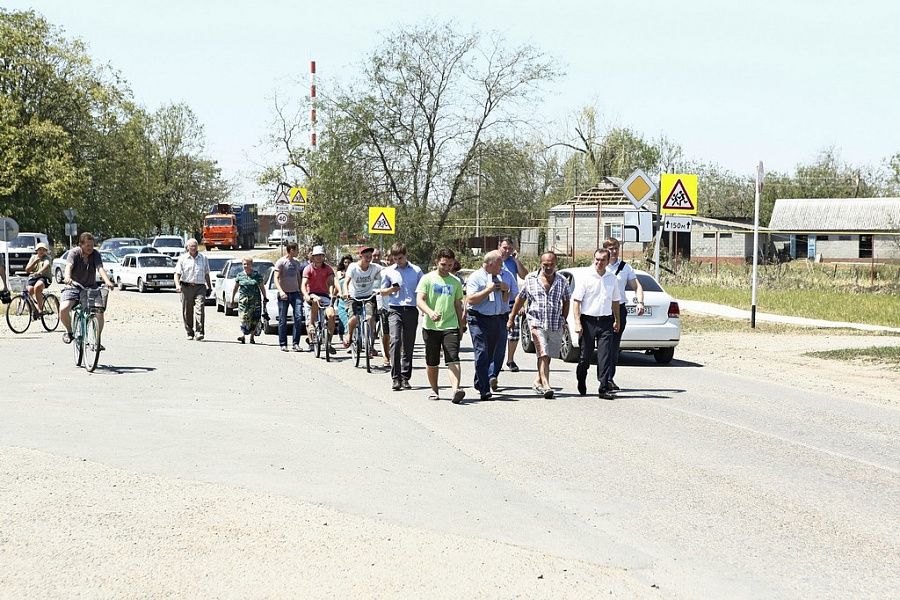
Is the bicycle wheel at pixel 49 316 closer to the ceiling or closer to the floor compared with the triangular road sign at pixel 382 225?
closer to the floor

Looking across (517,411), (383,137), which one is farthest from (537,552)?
(383,137)

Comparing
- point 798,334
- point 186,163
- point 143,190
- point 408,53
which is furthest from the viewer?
point 186,163

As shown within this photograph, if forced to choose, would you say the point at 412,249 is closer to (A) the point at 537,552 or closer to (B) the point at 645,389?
(B) the point at 645,389

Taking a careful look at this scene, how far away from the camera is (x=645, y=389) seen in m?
14.9

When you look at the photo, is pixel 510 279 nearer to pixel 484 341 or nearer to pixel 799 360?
pixel 484 341

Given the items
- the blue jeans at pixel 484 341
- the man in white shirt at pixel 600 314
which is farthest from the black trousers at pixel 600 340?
the blue jeans at pixel 484 341

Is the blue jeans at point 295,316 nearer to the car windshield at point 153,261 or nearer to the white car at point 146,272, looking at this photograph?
the white car at point 146,272

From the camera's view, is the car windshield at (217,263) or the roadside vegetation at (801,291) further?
the car windshield at (217,263)

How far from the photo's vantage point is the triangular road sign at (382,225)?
3522 centimetres

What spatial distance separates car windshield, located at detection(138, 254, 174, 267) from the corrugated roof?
47909mm

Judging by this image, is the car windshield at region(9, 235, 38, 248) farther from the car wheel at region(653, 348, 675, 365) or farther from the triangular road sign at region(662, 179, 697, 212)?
the car wheel at region(653, 348, 675, 365)

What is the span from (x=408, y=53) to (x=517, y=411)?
30.2m

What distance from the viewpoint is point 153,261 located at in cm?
4428

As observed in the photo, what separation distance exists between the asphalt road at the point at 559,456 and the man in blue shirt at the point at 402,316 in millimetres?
375
